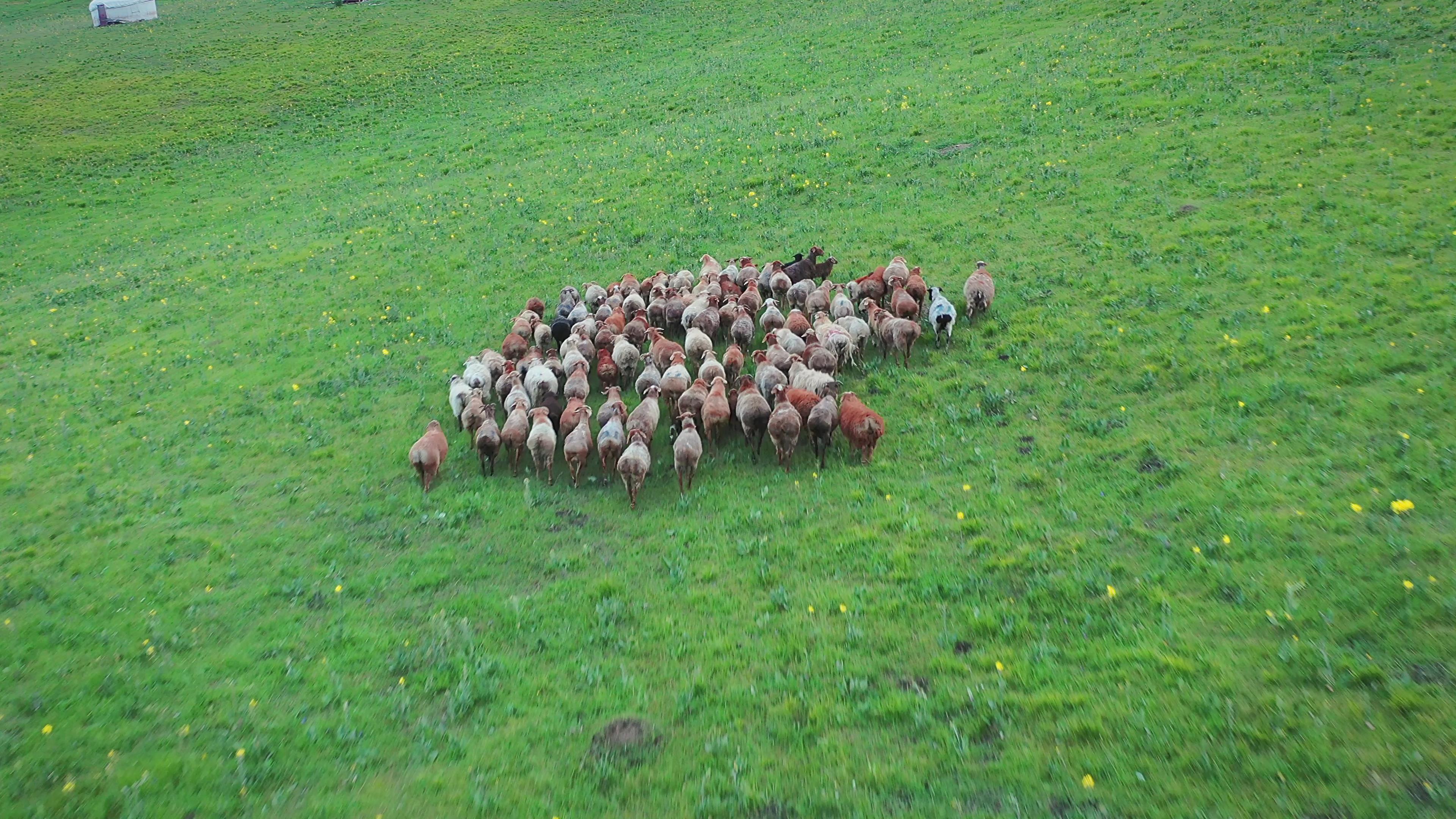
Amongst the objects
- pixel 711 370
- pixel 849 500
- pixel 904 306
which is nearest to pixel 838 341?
pixel 904 306

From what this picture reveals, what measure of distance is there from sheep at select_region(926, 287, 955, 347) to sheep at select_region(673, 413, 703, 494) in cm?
576

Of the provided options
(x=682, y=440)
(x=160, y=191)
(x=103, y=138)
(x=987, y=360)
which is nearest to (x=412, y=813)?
(x=682, y=440)

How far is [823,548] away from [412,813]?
219 inches

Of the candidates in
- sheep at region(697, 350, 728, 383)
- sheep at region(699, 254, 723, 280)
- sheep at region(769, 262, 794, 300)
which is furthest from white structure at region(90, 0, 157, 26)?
sheep at region(697, 350, 728, 383)

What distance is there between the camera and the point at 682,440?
42.0 feet

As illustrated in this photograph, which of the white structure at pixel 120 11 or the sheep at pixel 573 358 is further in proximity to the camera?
the white structure at pixel 120 11

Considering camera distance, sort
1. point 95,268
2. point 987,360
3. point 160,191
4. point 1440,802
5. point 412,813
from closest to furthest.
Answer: point 1440,802 → point 412,813 → point 987,360 → point 95,268 → point 160,191

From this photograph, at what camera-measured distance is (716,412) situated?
44.8 feet

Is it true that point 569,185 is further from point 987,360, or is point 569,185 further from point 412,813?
point 412,813

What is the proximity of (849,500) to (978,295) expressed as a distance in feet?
22.5

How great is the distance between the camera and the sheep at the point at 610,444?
13.2m

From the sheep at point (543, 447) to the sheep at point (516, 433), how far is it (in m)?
0.13

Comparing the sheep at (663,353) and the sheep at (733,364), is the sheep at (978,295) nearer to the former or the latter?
the sheep at (733,364)

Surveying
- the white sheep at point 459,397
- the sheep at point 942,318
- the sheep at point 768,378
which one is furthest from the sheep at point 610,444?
the sheep at point 942,318
